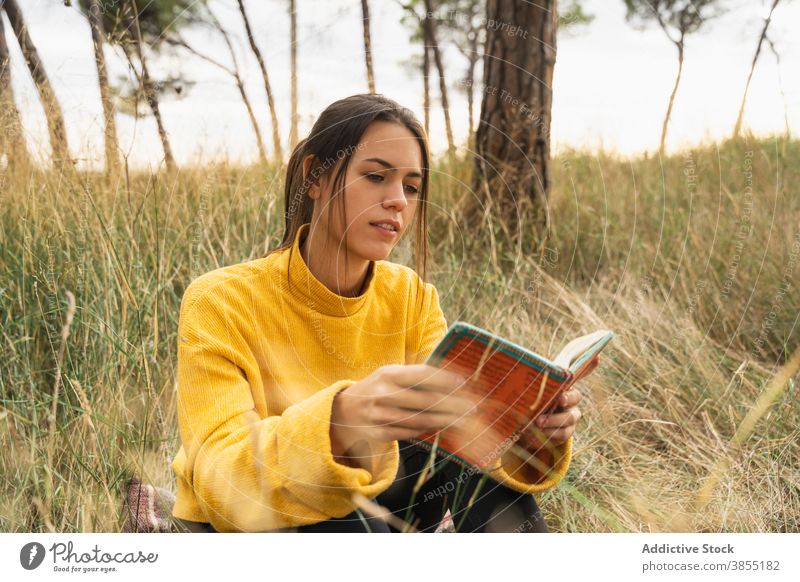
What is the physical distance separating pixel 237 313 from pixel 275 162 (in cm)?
45

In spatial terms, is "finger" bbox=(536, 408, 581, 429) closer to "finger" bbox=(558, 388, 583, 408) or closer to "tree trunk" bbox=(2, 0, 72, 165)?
"finger" bbox=(558, 388, 583, 408)

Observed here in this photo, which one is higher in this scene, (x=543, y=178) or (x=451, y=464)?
(x=543, y=178)

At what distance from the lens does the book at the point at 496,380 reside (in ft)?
2.49

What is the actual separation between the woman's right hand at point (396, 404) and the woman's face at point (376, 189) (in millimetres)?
289

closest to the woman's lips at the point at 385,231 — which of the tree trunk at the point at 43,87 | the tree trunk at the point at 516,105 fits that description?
the tree trunk at the point at 516,105

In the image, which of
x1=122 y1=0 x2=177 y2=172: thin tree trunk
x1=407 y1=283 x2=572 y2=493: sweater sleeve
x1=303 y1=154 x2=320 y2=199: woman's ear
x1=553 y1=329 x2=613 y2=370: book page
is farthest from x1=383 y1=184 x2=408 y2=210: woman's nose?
x1=122 y1=0 x2=177 y2=172: thin tree trunk

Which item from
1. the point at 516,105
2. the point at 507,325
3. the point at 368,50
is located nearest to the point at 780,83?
the point at 516,105

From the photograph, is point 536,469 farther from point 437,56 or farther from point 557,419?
point 437,56

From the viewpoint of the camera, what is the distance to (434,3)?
1.28 metres

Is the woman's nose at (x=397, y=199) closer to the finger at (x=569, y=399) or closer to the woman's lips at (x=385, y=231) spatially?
the woman's lips at (x=385, y=231)

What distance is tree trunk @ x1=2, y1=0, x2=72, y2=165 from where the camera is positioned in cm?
142

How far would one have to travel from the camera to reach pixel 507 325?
150 cm
